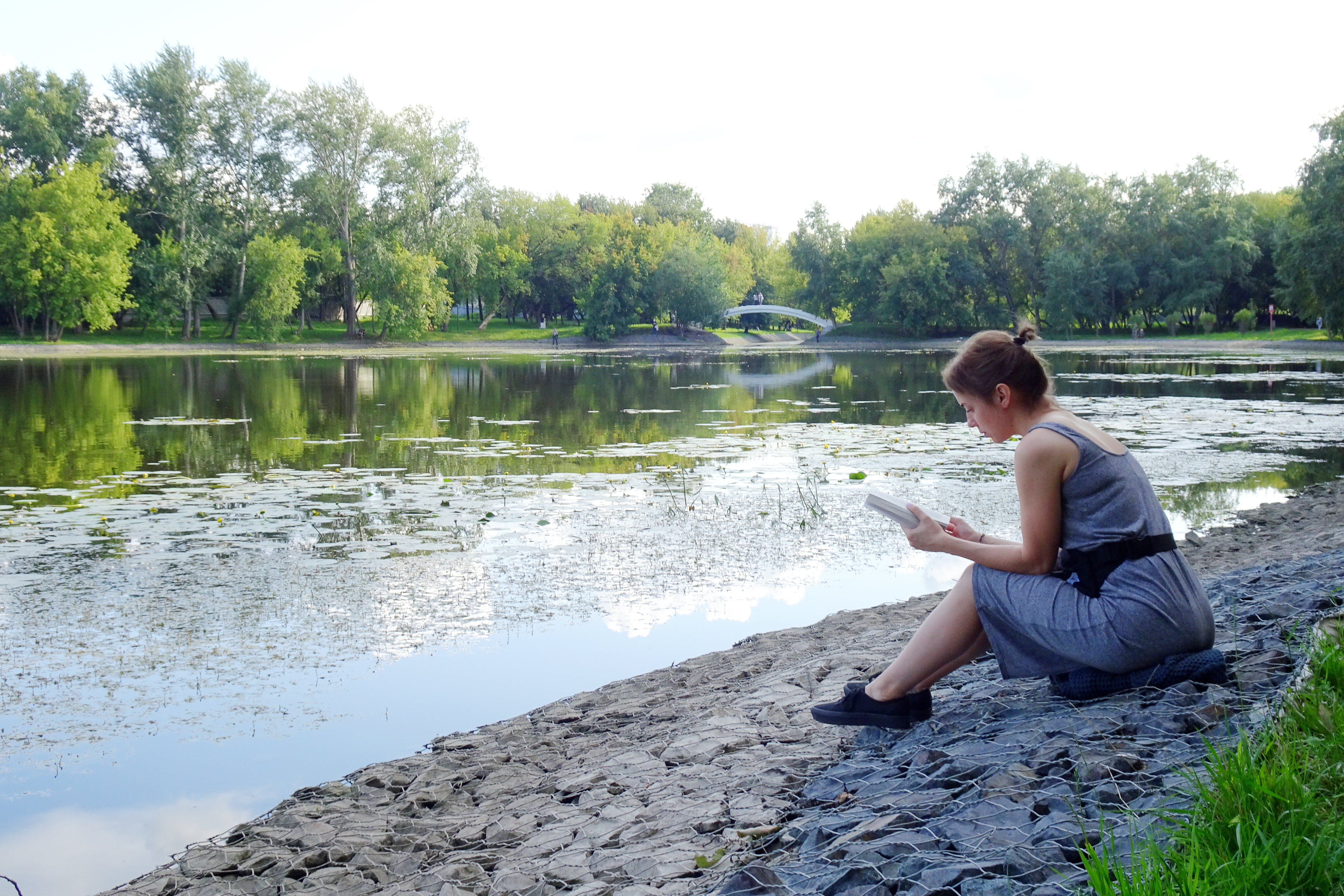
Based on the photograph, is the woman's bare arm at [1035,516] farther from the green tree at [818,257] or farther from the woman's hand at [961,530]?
the green tree at [818,257]

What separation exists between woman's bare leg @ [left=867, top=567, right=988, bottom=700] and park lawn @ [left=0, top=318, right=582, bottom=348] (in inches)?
2392

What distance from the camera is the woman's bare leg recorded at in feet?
14.0

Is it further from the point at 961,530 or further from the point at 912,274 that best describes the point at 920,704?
the point at 912,274

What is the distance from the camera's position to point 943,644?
14.0ft

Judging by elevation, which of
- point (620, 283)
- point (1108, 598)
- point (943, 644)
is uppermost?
point (620, 283)

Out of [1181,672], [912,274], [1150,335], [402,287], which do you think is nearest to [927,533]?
[1181,672]

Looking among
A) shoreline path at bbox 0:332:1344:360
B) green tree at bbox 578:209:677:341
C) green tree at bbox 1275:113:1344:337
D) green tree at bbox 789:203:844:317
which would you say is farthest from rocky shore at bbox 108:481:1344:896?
green tree at bbox 789:203:844:317

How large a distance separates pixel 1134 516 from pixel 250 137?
67208 mm

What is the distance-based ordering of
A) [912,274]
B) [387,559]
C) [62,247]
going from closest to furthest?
[387,559] → [62,247] → [912,274]

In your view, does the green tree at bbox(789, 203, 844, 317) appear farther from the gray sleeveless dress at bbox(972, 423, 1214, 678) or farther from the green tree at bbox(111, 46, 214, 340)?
the gray sleeveless dress at bbox(972, 423, 1214, 678)

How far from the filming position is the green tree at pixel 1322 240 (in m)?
48.2

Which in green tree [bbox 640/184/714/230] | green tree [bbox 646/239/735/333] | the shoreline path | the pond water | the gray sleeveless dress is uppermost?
green tree [bbox 640/184/714/230]

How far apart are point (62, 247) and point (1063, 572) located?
61326 mm

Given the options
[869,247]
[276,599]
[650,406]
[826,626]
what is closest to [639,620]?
[826,626]
